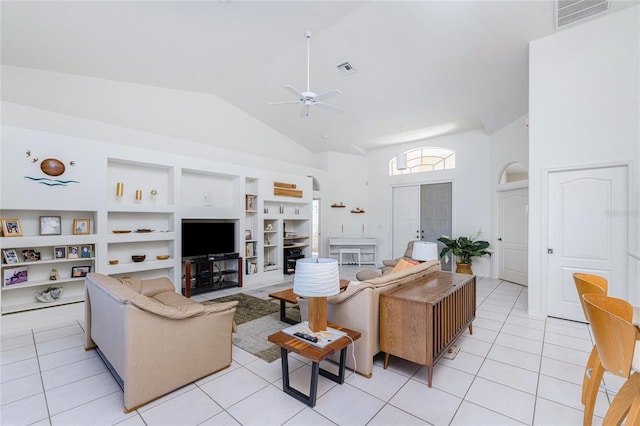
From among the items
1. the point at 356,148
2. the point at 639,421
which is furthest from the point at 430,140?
the point at 639,421

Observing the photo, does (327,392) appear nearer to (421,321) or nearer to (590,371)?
(421,321)

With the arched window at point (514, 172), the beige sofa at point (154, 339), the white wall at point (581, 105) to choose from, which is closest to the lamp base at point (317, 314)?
the beige sofa at point (154, 339)

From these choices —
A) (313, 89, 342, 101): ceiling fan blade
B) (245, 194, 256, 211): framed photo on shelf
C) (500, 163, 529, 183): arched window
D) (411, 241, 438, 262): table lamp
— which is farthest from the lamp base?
(500, 163, 529, 183): arched window

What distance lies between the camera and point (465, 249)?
6.22 metres

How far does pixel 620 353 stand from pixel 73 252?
5.58m

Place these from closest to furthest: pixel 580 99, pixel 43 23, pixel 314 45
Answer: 1. pixel 43 23
2. pixel 580 99
3. pixel 314 45

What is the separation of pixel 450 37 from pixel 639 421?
4141 millimetres

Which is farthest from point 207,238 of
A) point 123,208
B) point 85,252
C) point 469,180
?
point 469,180

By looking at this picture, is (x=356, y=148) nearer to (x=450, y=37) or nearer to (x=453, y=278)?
(x=450, y=37)

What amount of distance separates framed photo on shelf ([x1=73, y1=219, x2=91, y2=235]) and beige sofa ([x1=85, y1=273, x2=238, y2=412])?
72.1 inches

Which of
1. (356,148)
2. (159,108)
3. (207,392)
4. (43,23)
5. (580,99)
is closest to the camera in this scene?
(207,392)

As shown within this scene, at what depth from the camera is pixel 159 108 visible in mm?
5062

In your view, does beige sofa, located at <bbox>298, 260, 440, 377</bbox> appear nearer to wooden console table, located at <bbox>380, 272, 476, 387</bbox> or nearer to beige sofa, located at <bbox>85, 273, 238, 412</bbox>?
wooden console table, located at <bbox>380, 272, 476, 387</bbox>

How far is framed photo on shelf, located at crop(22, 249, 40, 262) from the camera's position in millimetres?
3666
